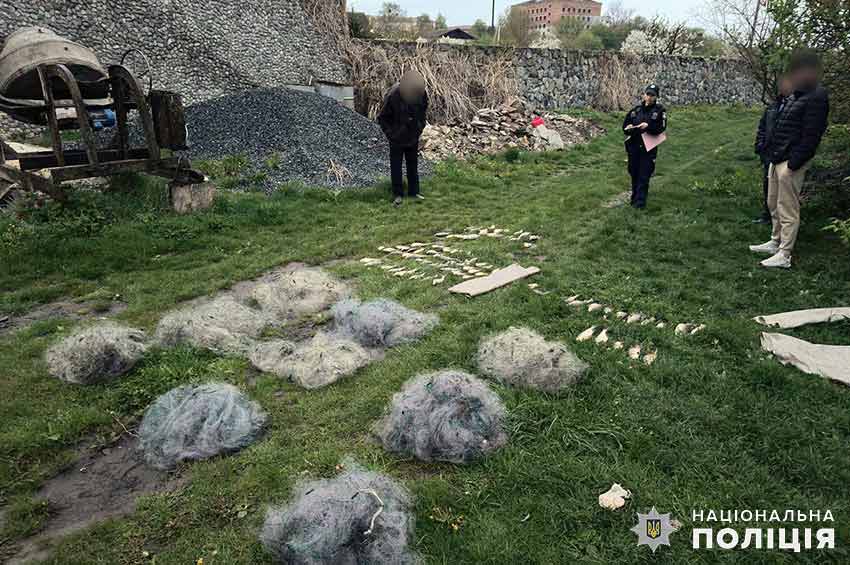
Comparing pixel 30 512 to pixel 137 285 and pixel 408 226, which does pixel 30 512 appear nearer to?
pixel 137 285

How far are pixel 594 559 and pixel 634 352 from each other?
6.42ft

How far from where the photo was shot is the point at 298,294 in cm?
509

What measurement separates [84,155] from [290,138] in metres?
3.83

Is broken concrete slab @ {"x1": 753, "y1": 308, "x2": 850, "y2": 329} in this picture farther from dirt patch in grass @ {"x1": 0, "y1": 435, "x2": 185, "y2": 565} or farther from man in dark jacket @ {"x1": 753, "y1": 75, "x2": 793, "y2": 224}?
dirt patch in grass @ {"x1": 0, "y1": 435, "x2": 185, "y2": 565}

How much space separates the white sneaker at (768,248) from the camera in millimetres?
5902

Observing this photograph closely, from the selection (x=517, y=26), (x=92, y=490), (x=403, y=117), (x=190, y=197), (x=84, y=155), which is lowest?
(x=92, y=490)

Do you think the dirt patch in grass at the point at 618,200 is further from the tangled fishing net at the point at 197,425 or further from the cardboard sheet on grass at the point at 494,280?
the tangled fishing net at the point at 197,425

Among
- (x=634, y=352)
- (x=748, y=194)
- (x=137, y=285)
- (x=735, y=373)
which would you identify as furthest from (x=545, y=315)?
(x=748, y=194)

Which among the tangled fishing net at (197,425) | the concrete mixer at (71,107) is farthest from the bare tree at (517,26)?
the tangled fishing net at (197,425)

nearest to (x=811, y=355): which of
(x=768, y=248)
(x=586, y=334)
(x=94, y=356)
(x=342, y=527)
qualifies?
(x=586, y=334)

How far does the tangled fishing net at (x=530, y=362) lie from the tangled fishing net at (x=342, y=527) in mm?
1370

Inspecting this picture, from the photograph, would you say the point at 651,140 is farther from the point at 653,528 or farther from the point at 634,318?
the point at 653,528

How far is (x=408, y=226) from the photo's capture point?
774cm

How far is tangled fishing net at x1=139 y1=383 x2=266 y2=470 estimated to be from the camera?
3004 mm
